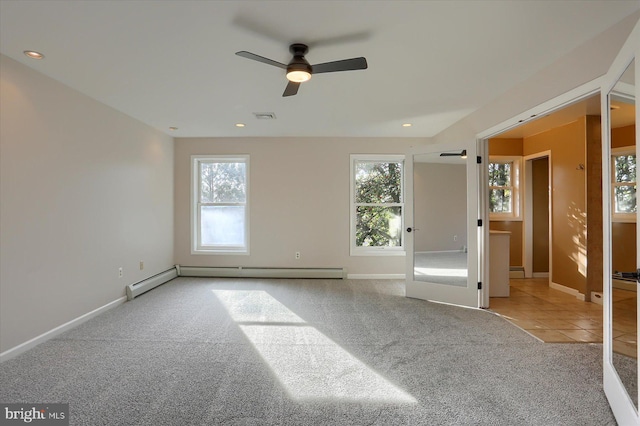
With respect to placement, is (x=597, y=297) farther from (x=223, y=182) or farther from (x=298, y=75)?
(x=223, y=182)

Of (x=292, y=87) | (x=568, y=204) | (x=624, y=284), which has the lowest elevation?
(x=624, y=284)

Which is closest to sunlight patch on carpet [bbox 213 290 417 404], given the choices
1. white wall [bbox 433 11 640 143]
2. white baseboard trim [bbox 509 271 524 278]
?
white wall [bbox 433 11 640 143]

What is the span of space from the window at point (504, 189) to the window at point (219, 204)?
15.2ft

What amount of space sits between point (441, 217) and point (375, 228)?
1.42m

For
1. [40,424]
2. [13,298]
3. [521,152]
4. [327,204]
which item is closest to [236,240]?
[327,204]

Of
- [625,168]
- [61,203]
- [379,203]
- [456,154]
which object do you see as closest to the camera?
[625,168]

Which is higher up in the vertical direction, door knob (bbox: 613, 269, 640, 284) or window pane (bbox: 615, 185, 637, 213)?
window pane (bbox: 615, 185, 637, 213)

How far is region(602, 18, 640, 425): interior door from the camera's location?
162cm

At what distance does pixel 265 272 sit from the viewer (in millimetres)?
5188

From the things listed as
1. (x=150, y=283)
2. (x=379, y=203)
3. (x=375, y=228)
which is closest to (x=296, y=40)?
(x=379, y=203)

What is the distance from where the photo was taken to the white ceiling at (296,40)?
6.27 feet

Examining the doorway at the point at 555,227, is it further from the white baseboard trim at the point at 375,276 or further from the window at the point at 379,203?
the window at the point at 379,203

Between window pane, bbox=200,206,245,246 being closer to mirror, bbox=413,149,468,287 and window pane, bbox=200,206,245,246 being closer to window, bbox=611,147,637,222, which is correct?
mirror, bbox=413,149,468,287

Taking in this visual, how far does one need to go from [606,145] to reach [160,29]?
3.09 metres
